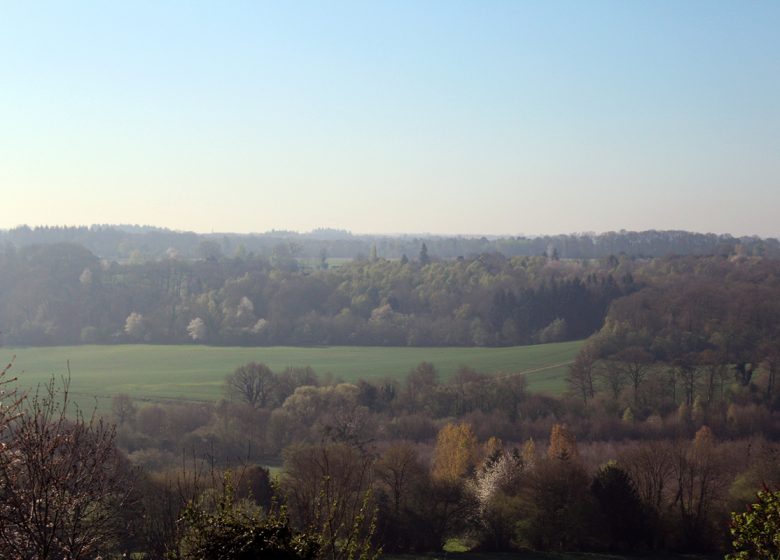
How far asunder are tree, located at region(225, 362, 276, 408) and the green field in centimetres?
111

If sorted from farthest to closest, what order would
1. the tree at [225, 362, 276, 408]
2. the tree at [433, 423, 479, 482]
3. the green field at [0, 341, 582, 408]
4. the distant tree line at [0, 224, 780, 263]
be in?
the distant tree line at [0, 224, 780, 263] → the green field at [0, 341, 582, 408] → the tree at [225, 362, 276, 408] → the tree at [433, 423, 479, 482]

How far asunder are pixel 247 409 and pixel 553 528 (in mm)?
22846

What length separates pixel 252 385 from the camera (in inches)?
2111

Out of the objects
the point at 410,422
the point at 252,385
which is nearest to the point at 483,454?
the point at 410,422

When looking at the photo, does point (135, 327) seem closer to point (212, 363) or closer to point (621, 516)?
point (212, 363)

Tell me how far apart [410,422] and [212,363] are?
25.1m

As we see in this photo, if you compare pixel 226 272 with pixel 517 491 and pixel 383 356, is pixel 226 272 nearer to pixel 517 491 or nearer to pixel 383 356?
pixel 383 356

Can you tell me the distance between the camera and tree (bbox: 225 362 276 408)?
5306 centimetres

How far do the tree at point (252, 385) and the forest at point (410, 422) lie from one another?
0.66 ft

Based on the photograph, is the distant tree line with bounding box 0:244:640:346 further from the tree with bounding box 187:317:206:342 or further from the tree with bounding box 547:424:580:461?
the tree with bounding box 547:424:580:461

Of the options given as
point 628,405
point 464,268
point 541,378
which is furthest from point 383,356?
point 464,268

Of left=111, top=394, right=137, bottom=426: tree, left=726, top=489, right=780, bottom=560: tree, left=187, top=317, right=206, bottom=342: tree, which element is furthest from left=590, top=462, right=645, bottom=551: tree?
left=187, top=317, right=206, bottom=342: tree

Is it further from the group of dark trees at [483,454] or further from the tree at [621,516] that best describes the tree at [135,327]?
the tree at [621,516]

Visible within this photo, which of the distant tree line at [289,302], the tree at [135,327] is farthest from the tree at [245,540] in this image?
the tree at [135,327]
